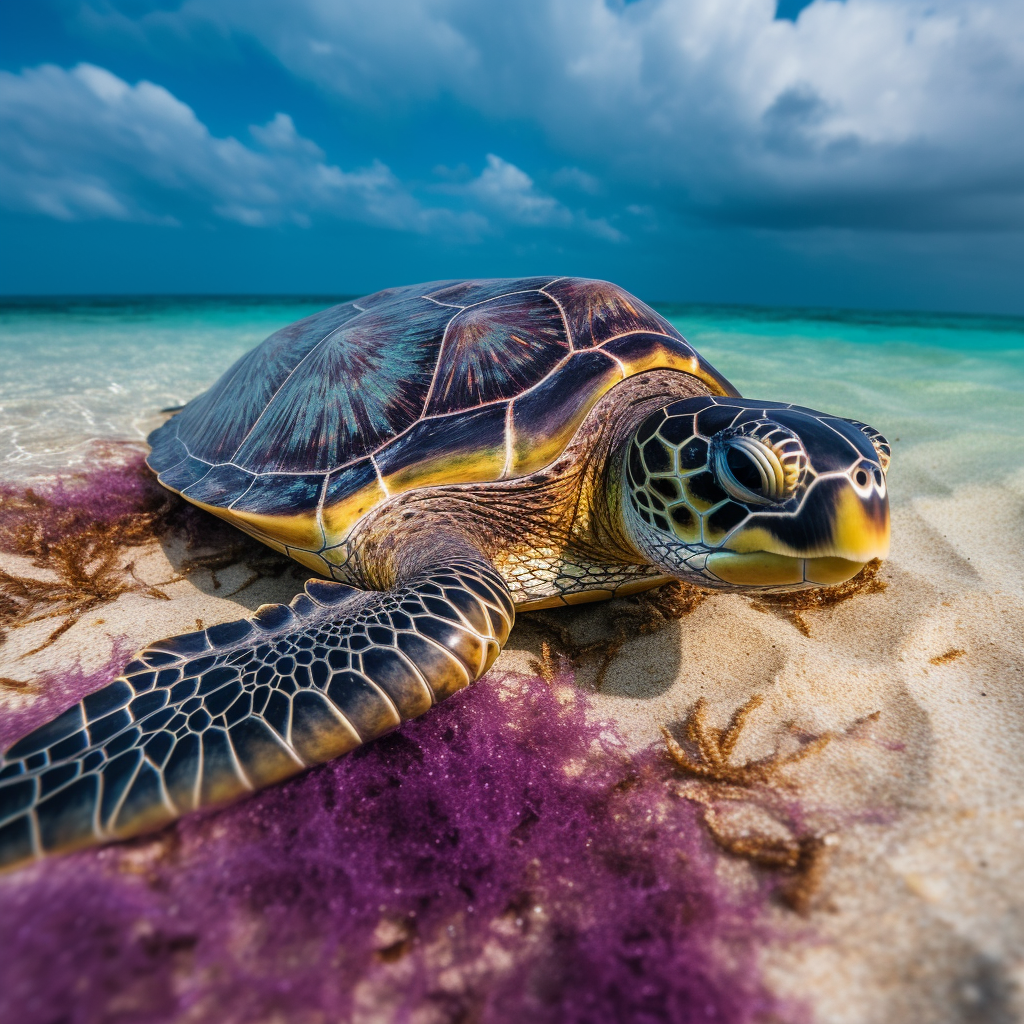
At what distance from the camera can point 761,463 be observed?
4.06 feet

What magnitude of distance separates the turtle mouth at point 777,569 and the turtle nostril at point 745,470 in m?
0.16

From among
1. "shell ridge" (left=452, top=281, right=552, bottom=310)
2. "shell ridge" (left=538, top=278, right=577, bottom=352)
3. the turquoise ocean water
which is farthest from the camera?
the turquoise ocean water

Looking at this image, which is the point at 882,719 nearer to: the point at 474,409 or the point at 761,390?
the point at 474,409

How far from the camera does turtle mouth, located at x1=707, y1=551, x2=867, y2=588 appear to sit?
1.22 metres

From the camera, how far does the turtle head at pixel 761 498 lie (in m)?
1.21

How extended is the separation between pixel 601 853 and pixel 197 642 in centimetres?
108

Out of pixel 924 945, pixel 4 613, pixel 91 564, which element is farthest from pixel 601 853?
pixel 91 564

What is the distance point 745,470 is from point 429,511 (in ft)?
3.16

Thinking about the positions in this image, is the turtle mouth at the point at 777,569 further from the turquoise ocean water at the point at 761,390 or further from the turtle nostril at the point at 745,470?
the turquoise ocean water at the point at 761,390

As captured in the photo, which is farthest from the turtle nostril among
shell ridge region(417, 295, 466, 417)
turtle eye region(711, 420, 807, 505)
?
shell ridge region(417, 295, 466, 417)

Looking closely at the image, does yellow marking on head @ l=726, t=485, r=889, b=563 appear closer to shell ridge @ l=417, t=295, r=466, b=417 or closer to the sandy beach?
the sandy beach

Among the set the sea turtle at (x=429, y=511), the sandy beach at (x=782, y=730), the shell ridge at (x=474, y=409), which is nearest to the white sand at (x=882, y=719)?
the sandy beach at (x=782, y=730)

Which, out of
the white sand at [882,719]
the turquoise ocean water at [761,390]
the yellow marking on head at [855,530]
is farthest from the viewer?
the turquoise ocean water at [761,390]

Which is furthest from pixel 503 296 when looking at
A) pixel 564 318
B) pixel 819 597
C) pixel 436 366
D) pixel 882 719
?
pixel 882 719
